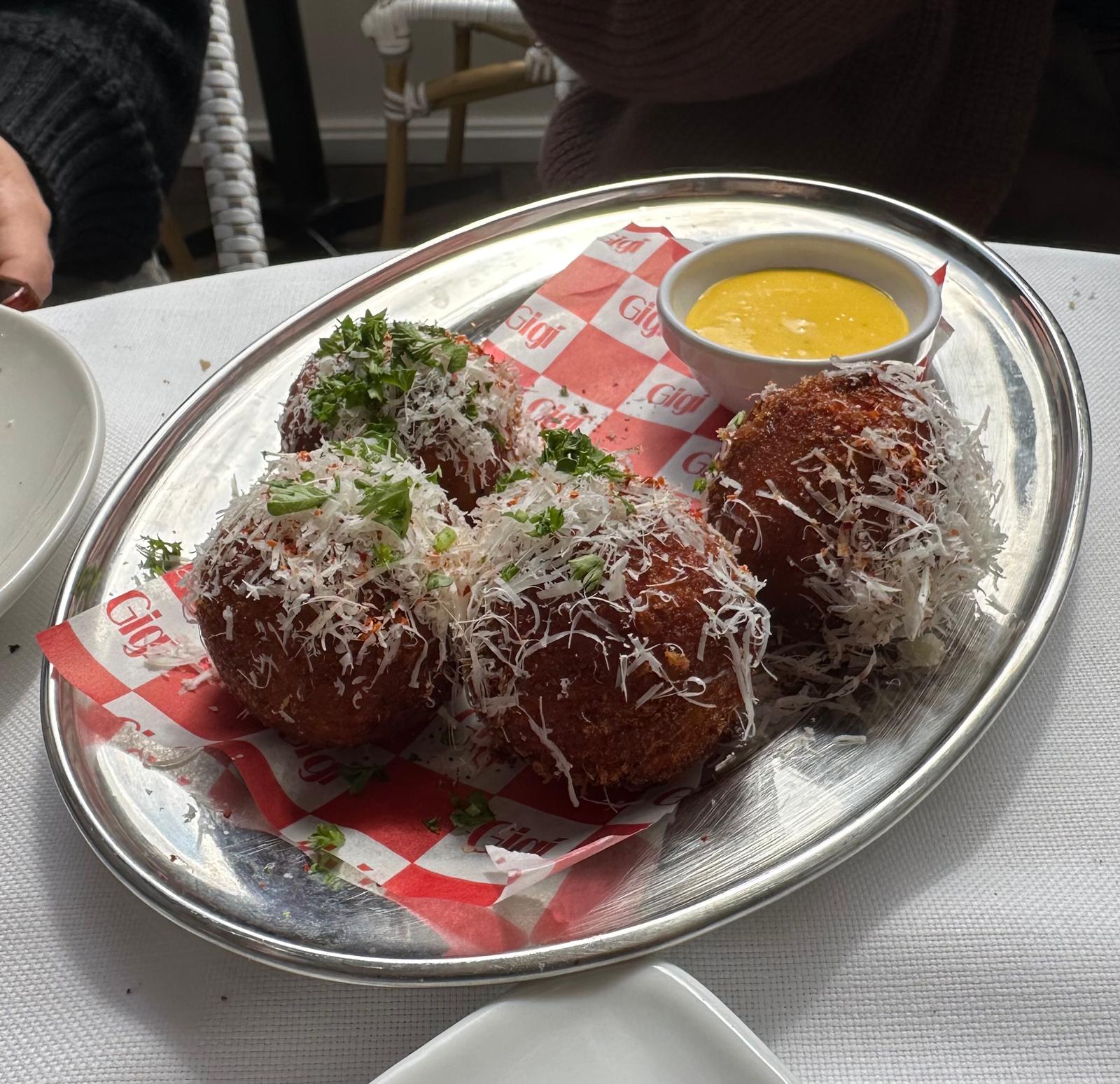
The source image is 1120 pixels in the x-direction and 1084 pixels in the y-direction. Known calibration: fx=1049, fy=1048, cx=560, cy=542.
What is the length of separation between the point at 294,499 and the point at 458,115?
345 cm

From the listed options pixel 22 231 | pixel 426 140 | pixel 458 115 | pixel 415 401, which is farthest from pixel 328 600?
pixel 426 140

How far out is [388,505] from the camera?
40.9 inches

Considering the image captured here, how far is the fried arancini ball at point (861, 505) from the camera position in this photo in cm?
106

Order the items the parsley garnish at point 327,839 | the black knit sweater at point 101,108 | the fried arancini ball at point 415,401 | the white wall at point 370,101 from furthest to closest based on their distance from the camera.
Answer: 1. the white wall at point 370,101
2. the black knit sweater at point 101,108
3. the fried arancini ball at point 415,401
4. the parsley garnish at point 327,839

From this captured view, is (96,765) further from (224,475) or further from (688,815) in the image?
(688,815)

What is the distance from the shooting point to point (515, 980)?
84 centimetres

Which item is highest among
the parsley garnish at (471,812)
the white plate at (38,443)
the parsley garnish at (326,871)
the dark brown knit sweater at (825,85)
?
the dark brown knit sweater at (825,85)

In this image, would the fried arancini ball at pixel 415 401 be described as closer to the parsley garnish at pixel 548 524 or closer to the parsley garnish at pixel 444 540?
the parsley garnish at pixel 444 540

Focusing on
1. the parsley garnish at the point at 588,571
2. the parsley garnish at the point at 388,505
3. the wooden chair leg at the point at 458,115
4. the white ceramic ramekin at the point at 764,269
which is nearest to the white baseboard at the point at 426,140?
the wooden chair leg at the point at 458,115

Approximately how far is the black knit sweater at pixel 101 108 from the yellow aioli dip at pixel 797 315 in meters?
1.33

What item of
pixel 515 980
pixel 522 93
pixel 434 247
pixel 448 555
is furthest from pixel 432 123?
pixel 515 980

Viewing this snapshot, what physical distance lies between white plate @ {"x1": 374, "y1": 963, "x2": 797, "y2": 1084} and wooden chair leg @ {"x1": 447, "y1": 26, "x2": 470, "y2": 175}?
3.37 metres

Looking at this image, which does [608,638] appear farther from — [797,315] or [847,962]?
[797,315]

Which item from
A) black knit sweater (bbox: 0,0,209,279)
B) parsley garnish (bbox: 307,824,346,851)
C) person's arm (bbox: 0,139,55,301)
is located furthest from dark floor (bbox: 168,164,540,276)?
parsley garnish (bbox: 307,824,346,851)
